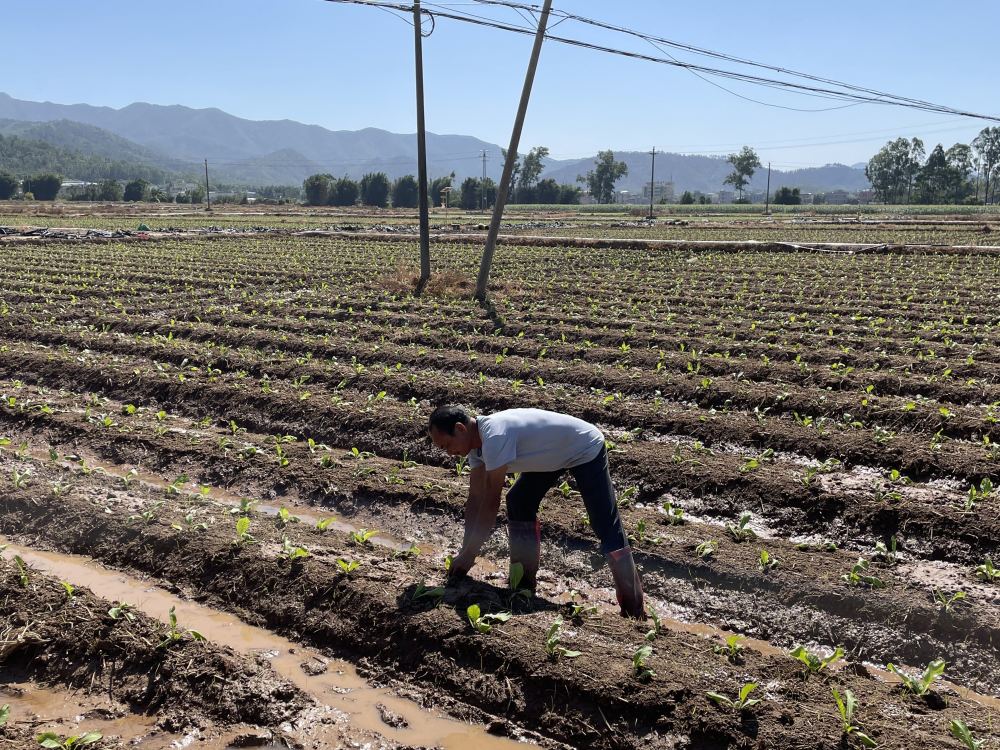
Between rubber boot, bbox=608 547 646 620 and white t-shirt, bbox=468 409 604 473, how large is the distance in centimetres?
58

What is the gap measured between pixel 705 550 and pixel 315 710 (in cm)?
289

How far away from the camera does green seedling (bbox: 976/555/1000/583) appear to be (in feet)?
17.8

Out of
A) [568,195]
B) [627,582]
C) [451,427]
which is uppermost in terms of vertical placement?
[568,195]

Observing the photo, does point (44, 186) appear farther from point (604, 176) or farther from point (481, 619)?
point (481, 619)

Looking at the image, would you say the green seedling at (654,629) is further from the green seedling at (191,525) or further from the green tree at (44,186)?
the green tree at (44,186)

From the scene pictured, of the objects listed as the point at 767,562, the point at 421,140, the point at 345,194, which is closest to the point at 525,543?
the point at 767,562

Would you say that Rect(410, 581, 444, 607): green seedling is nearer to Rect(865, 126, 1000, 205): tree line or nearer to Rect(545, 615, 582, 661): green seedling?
Rect(545, 615, 582, 661): green seedling

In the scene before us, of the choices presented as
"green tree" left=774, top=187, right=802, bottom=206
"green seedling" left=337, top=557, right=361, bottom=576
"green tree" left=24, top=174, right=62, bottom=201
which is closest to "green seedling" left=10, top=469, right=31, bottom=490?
"green seedling" left=337, top=557, right=361, bottom=576

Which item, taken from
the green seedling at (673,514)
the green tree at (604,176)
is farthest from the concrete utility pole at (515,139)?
the green tree at (604,176)

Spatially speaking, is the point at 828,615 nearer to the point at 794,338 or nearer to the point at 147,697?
the point at 147,697

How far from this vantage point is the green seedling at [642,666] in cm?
410

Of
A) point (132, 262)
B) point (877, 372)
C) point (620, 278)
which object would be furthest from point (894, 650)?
point (132, 262)

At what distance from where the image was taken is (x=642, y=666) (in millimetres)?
4145

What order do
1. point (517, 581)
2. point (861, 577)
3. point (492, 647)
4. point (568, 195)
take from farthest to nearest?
point (568, 195)
point (861, 577)
point (517, 581)
point (492, 647)
